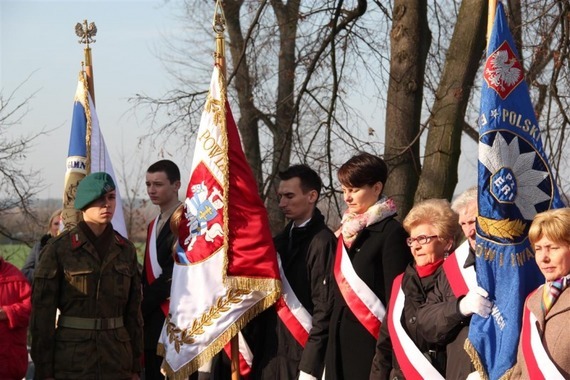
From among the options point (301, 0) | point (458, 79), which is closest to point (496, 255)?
point (458, 79)

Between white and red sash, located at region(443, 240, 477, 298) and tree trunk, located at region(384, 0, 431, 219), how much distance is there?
4.04 meters

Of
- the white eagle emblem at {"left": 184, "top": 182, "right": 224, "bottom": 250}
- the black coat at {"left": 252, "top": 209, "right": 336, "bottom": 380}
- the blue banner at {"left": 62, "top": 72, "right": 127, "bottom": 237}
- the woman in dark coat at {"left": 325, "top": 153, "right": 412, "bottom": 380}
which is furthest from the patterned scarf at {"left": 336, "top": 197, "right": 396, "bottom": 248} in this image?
the blue banner at {"left": 62, "top": 72, "right": 127, "bottom": 237}

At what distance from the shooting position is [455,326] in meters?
5.16

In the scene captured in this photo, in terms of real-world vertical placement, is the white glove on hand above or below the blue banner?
below

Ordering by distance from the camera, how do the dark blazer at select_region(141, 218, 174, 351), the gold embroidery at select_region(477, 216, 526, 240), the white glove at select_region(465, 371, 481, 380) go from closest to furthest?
1. the white glove at select_region(465, 371, 481, 380)
2. the gold embroidery at select_region(477, 216, 526, 240)
3. the dark blazer at select_region(141, 218, 174, 351)

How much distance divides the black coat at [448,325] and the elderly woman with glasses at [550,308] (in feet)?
1.87

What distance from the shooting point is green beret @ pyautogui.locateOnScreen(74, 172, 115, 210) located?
6266mm

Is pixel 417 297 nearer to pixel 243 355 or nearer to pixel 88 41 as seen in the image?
pixel 243 355

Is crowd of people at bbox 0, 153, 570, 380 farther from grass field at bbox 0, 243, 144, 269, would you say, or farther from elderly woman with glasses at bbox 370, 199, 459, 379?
grass field at bbox 0, 243, 144, 269

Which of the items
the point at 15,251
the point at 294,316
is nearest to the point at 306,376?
the point at 294,316

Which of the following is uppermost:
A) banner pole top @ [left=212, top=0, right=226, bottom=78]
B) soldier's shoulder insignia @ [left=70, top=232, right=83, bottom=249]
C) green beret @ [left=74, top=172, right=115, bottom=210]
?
banner pole top @ [left=212, top=0, right=226, bottom=78]

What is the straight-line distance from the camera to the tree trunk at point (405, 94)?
947cm

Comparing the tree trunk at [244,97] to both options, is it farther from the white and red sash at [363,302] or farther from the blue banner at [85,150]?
the white and red sash at [363,302]

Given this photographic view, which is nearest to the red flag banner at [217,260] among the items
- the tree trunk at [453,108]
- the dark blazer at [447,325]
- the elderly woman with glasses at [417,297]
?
the elderly woman with glasses at [417,297]
